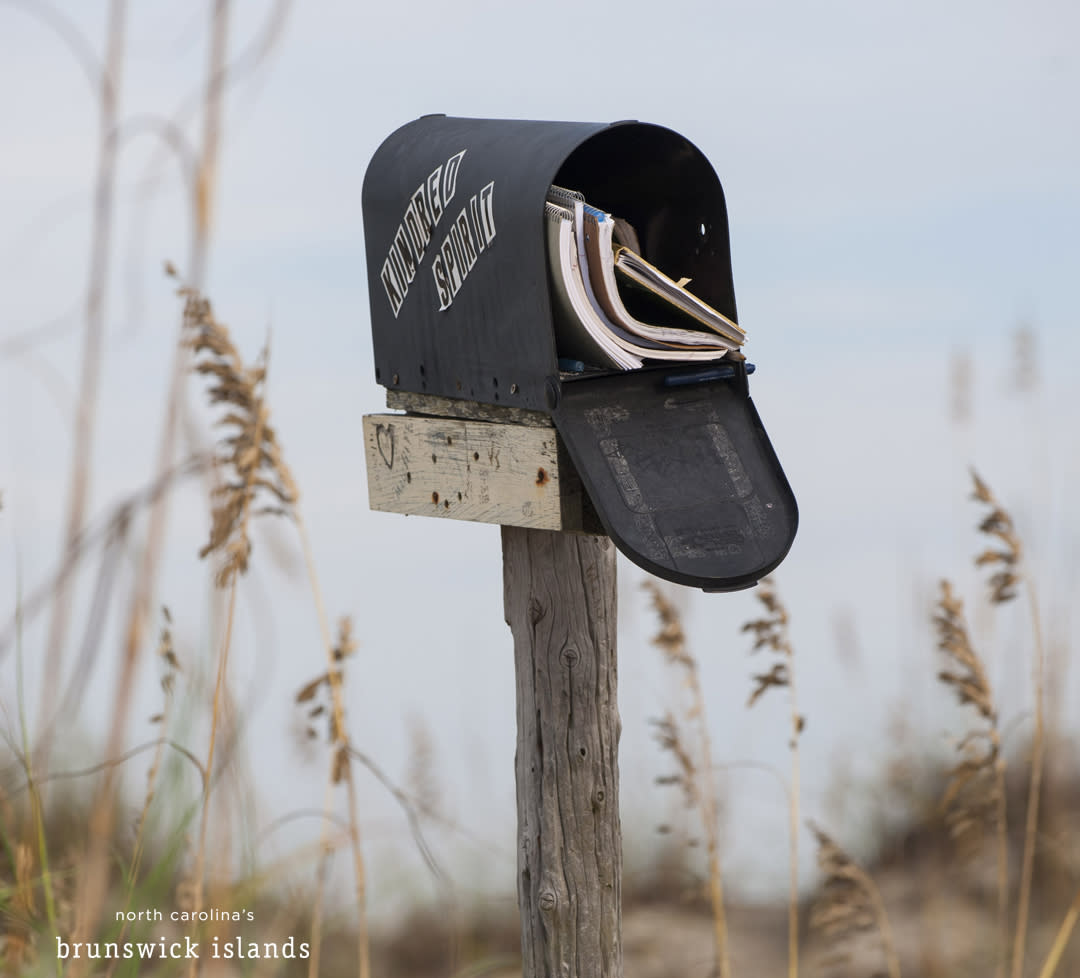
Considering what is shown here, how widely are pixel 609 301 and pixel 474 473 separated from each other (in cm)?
50

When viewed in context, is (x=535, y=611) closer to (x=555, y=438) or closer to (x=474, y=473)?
(x=474, y=473)

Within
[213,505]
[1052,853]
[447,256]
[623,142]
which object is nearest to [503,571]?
[447,256]

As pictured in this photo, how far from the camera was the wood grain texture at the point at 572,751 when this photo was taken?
2.66 meters

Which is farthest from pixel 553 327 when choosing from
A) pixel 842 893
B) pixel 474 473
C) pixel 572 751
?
pixel 842 893

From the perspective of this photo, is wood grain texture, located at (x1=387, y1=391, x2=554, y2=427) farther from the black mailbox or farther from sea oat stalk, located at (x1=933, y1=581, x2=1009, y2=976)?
sea oat stalk, located at (x1=933, y1=581, x2=1009, y2=976)

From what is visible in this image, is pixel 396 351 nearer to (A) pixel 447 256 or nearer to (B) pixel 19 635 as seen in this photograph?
(A) pixel 447 256

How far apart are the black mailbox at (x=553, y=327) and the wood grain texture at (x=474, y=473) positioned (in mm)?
78

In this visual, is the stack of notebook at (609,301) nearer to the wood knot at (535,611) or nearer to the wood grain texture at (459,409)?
the wood grain texture at (459,409)

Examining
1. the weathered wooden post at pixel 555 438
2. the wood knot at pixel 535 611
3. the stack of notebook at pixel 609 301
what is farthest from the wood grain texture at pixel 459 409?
the wood knot at pixel 535 611

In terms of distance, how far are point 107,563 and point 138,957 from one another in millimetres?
1035

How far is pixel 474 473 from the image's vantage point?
2.57 metres

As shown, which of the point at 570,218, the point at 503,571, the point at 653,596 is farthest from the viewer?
the point at 653,596

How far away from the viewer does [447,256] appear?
8.46 ft

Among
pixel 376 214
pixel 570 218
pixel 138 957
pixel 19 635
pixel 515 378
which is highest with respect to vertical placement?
pixel 376 214
